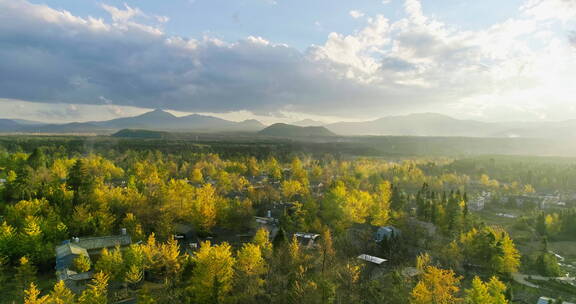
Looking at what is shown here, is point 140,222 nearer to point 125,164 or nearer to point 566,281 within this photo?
point 566,281

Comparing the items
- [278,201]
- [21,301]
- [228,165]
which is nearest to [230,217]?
[278,201]

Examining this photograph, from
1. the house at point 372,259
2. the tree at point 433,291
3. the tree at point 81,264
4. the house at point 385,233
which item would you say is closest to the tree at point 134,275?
the tree at point 81,264

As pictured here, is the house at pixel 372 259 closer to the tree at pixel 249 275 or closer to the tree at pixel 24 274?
the tree at pixel 249 275

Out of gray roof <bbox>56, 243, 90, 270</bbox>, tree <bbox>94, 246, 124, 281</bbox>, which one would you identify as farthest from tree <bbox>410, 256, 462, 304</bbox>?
gray roof <bbox>56, 243, 90, 270</bbox>

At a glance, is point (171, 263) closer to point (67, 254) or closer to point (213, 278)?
point (213, 278)

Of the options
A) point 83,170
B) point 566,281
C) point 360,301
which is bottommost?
point 566,281

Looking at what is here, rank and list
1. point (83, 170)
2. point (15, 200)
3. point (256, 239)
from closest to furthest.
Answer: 1. point (256, 239)
2. point (15, 200)
3. point (83, 170)

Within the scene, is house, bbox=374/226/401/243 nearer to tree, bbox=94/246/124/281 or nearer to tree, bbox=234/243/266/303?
tree, bbox=234/243/266/303
